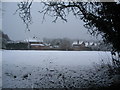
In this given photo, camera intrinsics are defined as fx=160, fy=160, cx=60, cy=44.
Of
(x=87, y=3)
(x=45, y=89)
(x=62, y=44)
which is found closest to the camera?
(x=45, y=89)

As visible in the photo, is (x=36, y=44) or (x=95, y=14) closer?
(x=95, y=14)

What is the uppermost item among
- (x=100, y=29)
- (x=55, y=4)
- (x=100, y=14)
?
(x=55, y=4)

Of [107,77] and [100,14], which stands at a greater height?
[100,14]

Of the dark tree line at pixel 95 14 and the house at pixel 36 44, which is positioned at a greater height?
the dark tree line at pixel 95 14

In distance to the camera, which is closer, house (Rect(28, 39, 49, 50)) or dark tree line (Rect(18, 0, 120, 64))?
dark tree line (Rect(18, 0, 120, 64))

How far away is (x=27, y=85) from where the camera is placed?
13.7 feet

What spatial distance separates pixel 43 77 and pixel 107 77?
2.02m

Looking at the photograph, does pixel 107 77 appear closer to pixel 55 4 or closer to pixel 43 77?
pixel 43 77

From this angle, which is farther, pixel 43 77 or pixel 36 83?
pixel 43 77

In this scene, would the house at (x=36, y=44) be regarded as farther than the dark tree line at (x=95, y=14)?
Yes

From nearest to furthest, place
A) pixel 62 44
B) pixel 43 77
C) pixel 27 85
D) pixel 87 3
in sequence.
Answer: pixel 27 85 → pixel 87 3 → pixel 43 77 → pixel 62 44

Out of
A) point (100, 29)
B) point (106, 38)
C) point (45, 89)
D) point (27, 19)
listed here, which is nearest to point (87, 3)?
point (100, 29)

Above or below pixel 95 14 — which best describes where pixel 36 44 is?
below

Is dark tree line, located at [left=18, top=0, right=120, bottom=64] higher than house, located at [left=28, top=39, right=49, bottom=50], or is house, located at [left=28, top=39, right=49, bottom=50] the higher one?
dark tree line, located at [left=18, top=0, right=120, bottom=64]
